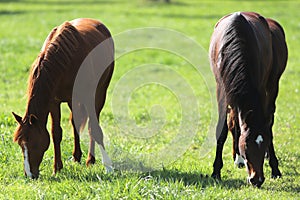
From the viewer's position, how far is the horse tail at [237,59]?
6.29 meters

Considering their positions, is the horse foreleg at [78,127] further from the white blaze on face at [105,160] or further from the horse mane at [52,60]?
the horse mane at [52,60]

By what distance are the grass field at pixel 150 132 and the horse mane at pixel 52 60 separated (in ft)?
1.04

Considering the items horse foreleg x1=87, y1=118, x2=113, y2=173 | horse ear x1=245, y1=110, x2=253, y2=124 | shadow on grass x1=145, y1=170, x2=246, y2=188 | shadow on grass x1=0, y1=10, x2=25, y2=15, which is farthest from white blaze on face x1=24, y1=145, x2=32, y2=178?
shadow on grass x1=0, y1=10, x2=25, y2=15

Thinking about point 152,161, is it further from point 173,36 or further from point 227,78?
point 173,36

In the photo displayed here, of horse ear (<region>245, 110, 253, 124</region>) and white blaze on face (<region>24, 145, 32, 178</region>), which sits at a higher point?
horse ear (<region>245, 110, 253, 124</region>)

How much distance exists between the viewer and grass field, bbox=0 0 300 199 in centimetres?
587

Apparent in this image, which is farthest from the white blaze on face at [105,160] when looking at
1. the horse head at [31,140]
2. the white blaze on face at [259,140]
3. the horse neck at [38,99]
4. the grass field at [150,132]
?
the white blaze on face at [259,140]

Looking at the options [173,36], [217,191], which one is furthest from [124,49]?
[217,191]

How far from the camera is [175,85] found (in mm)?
14312

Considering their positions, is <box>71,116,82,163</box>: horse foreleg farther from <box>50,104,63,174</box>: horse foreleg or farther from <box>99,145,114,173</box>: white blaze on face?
<box>50,104,63,174</box>: horse foreleg

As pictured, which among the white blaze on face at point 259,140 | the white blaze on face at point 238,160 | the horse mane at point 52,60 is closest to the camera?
the white blaze on face at point 259,140

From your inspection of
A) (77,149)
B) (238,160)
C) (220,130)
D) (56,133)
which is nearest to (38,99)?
(56,133)

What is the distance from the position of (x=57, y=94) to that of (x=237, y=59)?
6.98 ft

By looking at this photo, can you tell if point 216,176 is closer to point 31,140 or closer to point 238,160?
point 238,160
